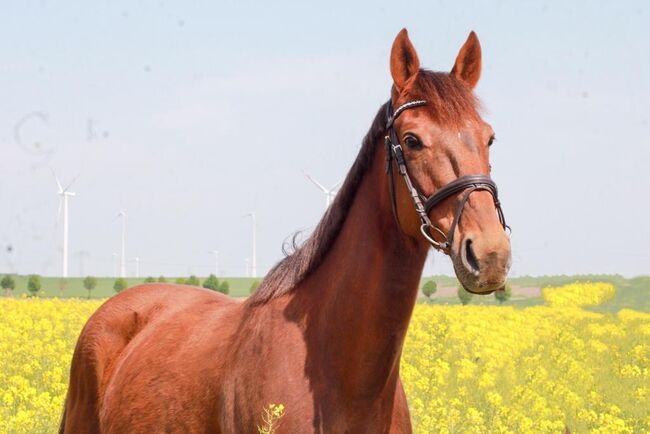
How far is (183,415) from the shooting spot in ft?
16.6

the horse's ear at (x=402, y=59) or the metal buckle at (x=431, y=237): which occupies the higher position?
the horse's ear at (x=402, y=59)


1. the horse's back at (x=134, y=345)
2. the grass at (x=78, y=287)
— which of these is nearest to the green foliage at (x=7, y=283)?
the grass at (x=78, y=287)

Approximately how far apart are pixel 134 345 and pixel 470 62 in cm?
319

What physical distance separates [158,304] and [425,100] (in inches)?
131

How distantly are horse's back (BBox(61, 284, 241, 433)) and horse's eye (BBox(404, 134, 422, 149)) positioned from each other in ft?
6.09

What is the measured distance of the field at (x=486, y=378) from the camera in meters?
8.66

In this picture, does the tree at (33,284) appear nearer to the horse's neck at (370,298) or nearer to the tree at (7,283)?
the tree at (7,283)

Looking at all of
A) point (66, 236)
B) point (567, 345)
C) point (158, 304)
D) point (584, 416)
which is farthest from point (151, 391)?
point (66, 236)

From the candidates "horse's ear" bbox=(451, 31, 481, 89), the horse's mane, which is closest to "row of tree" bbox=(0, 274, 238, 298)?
the horse's mane

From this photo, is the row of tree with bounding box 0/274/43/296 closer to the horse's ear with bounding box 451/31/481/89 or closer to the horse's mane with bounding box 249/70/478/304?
the horse's mane with bounding box 249/70/478/304

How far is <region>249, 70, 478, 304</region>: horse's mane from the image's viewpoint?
4.12m

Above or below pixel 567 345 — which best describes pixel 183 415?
above

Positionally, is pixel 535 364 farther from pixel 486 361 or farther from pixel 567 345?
pixel 567 345

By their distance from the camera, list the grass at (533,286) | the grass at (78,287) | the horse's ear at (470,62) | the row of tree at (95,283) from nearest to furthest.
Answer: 1. the horse's ear at (470,62)
2. the grass at (533,286)
3. the row of tree at (95,283)
4. the grass at (78,287)
